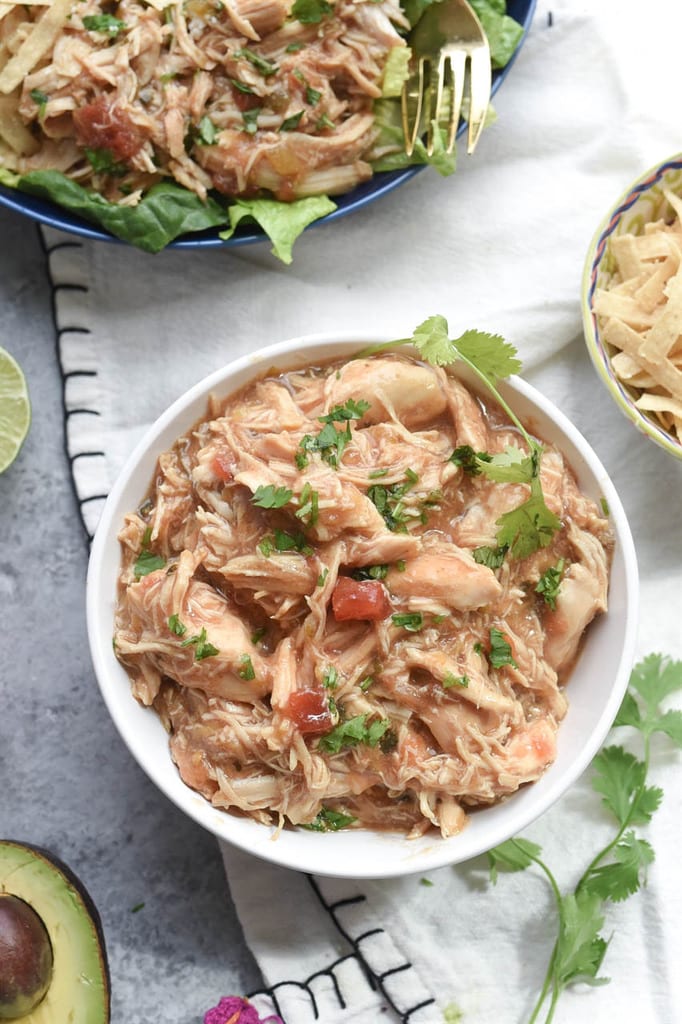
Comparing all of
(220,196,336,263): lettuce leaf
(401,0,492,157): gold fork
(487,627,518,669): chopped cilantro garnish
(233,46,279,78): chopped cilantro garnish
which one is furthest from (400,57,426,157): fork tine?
(487,627,518,669): chopped cilantro garnish

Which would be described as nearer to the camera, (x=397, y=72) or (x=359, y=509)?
(x=359, y=509)

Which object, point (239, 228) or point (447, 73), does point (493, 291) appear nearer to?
point (447, 73)

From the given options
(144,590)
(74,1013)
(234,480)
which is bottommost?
(74,1013)

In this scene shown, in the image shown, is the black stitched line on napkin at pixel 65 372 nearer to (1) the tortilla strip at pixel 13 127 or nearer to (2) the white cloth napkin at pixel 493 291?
(2) the white cloth napkin at pixel 493 291

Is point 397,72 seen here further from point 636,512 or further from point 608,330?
point 636,512

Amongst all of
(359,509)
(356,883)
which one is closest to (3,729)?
(356,883)

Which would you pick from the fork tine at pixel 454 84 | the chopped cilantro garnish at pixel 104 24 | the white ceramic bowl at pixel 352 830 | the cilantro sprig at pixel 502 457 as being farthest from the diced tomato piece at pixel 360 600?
the chopped cilantro garnish at pixel 104 24

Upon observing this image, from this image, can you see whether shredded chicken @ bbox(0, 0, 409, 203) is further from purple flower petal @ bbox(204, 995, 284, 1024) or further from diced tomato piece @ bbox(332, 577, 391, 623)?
purple flower petal @ bbox(204, 995, 284, 1024)
